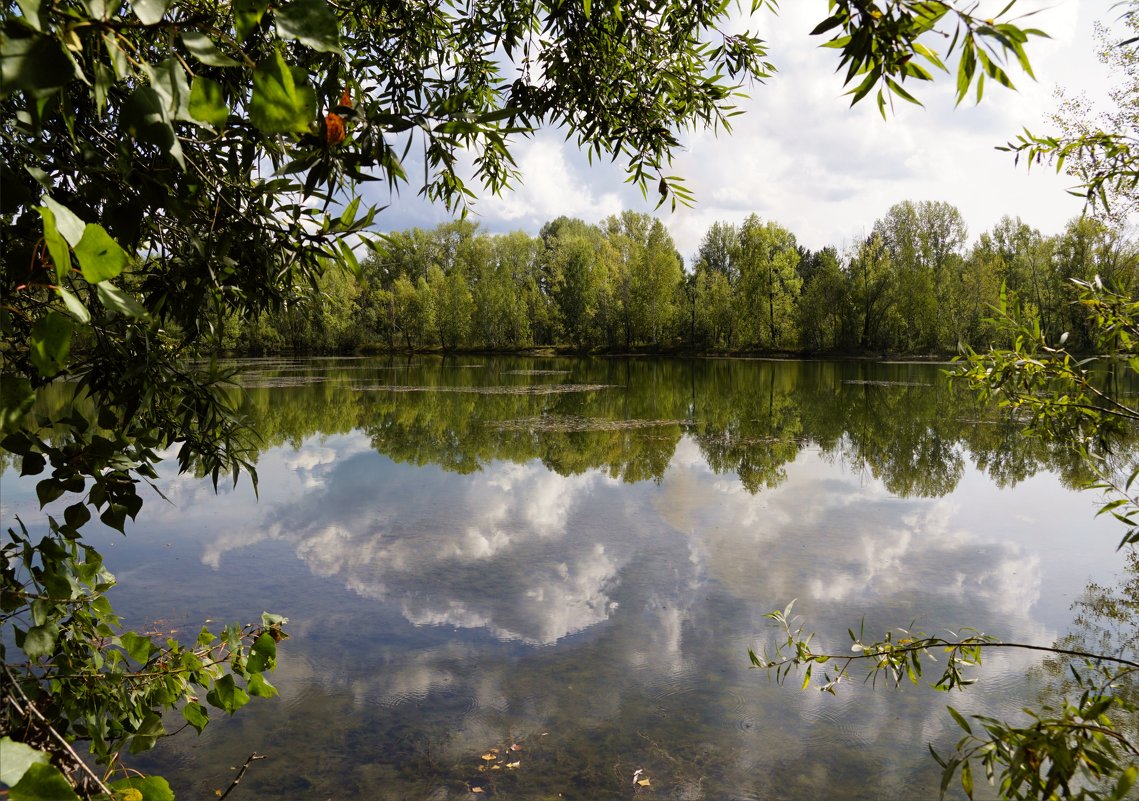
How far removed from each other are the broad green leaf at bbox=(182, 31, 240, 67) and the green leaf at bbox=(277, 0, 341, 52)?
84mm

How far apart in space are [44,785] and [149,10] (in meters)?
0.84

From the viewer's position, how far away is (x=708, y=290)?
59906 mm

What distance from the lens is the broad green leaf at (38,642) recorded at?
146cm

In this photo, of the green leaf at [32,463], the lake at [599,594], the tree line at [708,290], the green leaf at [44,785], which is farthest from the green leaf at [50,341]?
the tree line at [708,290]

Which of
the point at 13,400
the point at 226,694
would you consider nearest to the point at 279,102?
the point at 13,400

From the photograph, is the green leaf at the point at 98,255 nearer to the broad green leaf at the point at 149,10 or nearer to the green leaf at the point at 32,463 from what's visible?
the broad green leaf at the point at 149,10

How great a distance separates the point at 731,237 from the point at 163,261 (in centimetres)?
7370

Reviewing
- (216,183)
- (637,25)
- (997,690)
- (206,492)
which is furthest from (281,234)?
(206,492)

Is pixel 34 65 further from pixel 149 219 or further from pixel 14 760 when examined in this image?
pixel 149 219

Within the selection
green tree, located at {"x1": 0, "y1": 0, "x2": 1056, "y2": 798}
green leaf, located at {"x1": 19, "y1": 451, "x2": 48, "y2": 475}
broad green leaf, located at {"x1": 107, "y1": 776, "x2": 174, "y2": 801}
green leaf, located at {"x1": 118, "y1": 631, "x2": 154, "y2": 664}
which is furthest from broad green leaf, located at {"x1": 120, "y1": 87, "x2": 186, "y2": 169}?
green leaf, located at {"x1": 118, "y1": 631, "x2": 154, "y2": 664}

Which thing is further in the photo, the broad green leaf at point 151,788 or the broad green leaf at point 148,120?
the broad green leaf at point 151,788

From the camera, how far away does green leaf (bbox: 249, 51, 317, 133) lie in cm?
84

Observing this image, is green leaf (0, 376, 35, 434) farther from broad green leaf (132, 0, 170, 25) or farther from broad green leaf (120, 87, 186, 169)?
broad green leaf (132, 0, 170, 25)

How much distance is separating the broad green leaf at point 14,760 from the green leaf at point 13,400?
444mm
